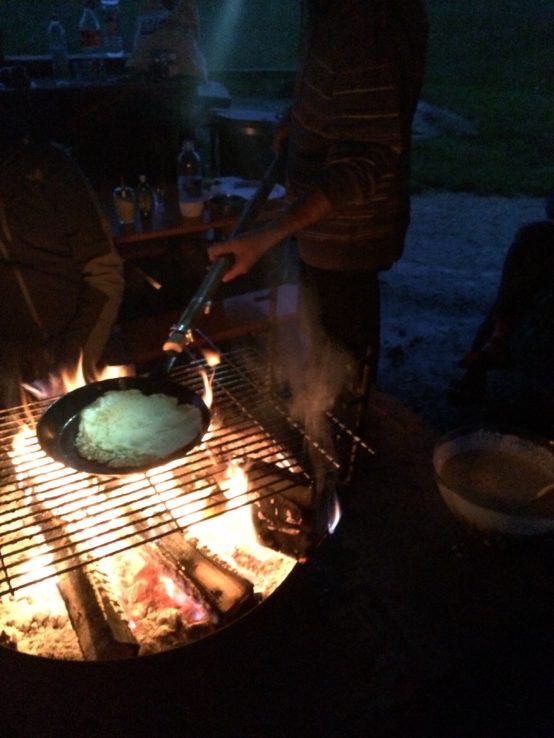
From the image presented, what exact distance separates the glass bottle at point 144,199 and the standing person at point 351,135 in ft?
3.67

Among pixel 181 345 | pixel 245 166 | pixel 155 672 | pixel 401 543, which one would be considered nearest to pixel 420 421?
pixel 401 543

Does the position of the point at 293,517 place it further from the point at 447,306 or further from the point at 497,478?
the point at 447,306

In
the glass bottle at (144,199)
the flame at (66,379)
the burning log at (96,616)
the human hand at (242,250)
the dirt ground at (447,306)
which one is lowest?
the dirt ground at (447,306)

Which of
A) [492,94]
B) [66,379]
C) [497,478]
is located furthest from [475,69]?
[497,478]

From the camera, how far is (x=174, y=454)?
5.40 ft

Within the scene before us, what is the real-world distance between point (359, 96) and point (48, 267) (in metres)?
1.74

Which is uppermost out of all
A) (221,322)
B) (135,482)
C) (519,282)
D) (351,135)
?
(351,135)

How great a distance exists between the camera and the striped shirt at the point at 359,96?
2137 millimetres

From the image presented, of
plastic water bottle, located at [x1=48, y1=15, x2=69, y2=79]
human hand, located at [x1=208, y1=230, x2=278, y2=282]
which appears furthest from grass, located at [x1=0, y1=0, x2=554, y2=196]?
human hand, located at [x1=208, y1=230, x2=278, y2=282]

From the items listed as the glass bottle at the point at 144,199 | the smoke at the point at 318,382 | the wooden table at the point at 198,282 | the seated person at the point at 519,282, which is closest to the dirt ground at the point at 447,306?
the seated person at the point at 519,282

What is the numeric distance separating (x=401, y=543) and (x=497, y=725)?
22.3 inches

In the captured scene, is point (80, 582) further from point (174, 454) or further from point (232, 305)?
point (232, 305)

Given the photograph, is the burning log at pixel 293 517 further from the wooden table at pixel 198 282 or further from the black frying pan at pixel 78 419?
the wooden table at pixel 198 282

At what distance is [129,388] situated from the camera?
2.01 m
